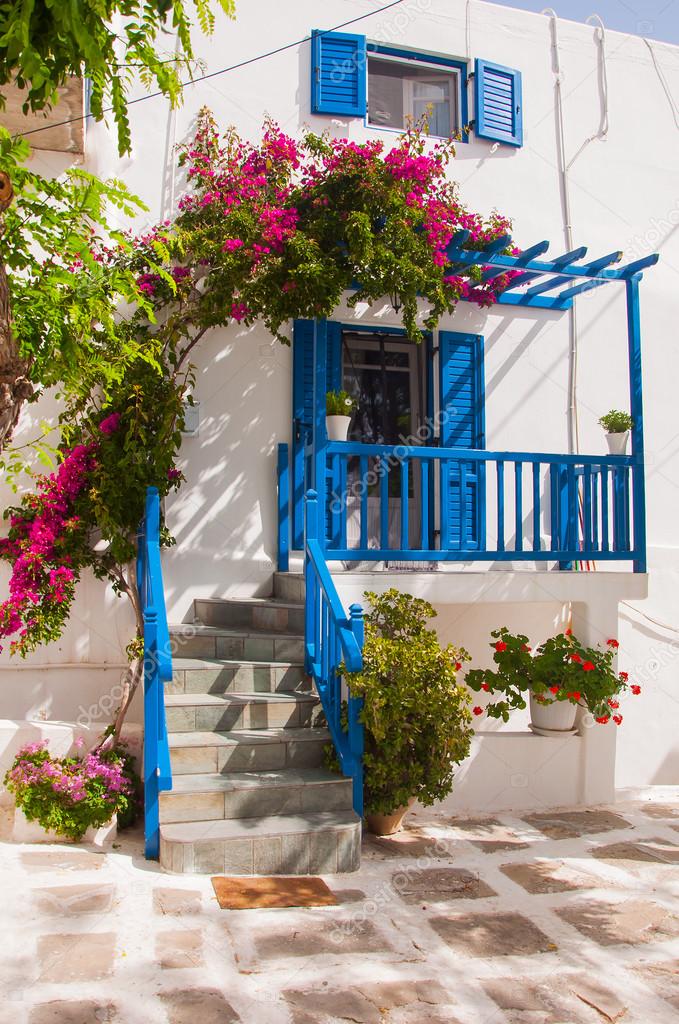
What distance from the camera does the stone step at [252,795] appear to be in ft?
16.0

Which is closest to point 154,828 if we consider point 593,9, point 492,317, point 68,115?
point 68,115

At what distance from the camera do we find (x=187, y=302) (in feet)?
22.5

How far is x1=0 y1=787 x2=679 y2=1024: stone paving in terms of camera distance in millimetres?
3434

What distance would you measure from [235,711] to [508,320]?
467cm

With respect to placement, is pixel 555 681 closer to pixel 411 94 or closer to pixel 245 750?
pixel 245 750

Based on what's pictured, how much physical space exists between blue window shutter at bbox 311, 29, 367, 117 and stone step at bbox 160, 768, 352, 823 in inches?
→ 221

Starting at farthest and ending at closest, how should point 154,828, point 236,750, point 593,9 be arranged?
point 593,9
point 236,750
point 154,828

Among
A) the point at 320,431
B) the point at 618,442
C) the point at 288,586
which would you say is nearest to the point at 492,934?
the point at 288,586

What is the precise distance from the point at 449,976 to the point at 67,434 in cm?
432

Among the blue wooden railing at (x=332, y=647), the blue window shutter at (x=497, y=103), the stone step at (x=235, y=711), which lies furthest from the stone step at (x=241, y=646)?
the blue window shutter at (x=497, y=103)

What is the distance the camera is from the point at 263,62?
292 inches

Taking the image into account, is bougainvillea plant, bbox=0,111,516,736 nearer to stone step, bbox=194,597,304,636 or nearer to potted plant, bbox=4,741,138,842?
potted plant, bbox=4,741,138,842

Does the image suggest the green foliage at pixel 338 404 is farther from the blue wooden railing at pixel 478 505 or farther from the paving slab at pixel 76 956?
the paving slab at pixel 76 956

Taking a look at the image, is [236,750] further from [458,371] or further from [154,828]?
[458,371]
